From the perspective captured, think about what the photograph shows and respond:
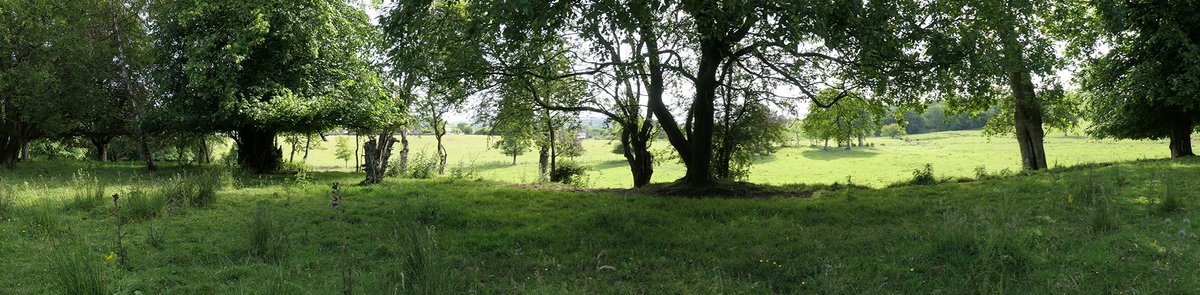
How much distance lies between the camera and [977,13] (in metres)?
9.01

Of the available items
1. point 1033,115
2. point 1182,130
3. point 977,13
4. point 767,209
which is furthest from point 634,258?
point 1182,130

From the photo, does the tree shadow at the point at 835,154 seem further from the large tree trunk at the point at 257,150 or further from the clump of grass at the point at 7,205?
the clump of grass at the point at 7,205

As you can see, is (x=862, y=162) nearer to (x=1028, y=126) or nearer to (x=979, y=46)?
(x=1028, y=126)

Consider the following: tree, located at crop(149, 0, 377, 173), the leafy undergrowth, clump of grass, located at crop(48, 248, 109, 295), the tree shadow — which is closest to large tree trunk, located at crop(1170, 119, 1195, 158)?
the leafy undergrowth

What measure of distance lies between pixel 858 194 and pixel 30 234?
43.7ft

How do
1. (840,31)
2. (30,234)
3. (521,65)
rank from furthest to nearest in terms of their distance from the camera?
1. (521,65)
2. (840,31)
3. (30,234)

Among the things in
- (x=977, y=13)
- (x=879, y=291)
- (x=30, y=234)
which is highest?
(x=977, y=13)

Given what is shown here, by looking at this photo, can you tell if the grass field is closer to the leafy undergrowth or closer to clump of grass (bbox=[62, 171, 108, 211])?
clump of grass (bbox=[62, 171, 108, 211])

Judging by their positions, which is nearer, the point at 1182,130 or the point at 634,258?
the point at 634,258

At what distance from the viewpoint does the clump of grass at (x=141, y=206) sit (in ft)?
26.1

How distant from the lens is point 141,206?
320 inches

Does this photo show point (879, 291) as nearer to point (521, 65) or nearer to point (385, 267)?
point (385, 267)

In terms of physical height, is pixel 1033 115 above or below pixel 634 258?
above

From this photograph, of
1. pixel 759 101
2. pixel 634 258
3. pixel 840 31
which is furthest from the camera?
pixel 759 101
